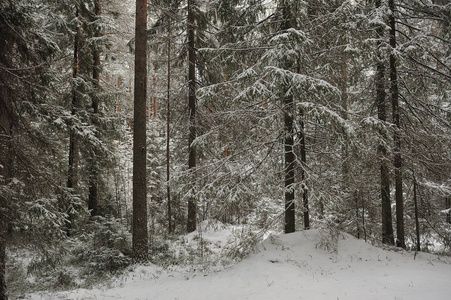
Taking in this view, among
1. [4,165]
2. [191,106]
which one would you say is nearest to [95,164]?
[191,106]

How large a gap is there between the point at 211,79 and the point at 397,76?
7.75 metres

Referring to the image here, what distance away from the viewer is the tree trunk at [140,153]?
8.14 m

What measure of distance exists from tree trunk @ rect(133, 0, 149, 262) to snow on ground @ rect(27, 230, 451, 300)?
0.80 m

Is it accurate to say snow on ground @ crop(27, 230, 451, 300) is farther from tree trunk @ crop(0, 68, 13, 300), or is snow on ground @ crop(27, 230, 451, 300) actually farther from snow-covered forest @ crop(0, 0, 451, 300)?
tree trunk @ crop(0, 68, 13, 300)

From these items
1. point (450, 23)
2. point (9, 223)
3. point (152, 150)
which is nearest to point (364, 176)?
point (450, 23)

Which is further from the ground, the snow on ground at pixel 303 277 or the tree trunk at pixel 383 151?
the tree trunk at pixel 383 151

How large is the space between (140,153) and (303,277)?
230 inches

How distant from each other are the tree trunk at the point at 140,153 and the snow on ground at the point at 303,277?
2.61 feet

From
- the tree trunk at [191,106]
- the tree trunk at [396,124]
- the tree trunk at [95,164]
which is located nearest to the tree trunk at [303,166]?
the tree trunk at [396,124]

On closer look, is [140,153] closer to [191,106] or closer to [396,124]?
[191,106]

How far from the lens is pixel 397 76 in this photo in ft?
29.1

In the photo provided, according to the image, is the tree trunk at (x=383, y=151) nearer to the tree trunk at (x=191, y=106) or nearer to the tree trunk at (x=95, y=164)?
the tree trunk at (x=191, y=106)

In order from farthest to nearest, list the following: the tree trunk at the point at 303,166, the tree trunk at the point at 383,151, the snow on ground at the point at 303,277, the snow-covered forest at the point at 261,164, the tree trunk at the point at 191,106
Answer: the tree trunk at the point at 191,106
the tree trunk at the point at 383,151
the tree trunk at the point at 303,166
the snow-covered forest at the point at 261,164
the snow on ground at the point at 303,277

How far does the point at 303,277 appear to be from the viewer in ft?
19.5
